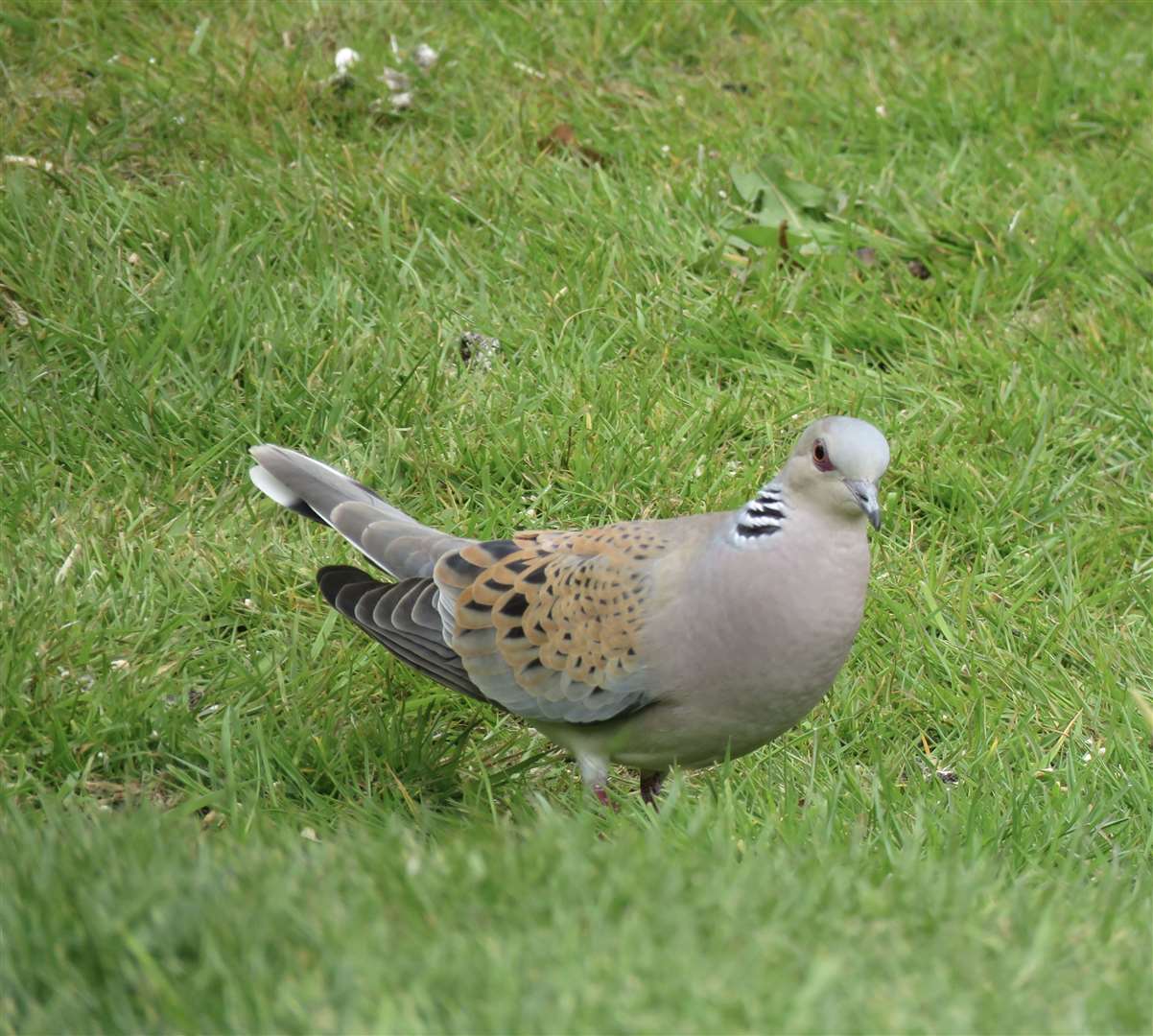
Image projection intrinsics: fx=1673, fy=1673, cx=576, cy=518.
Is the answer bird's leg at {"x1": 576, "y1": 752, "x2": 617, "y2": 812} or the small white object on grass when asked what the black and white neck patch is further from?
the small white object on grass

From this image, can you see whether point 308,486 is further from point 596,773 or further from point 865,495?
point 865,495

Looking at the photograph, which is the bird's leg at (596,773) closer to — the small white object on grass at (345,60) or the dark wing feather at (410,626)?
the dark wing feather at (410,626)

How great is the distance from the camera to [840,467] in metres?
3.31

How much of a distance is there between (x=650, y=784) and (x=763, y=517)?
849mm

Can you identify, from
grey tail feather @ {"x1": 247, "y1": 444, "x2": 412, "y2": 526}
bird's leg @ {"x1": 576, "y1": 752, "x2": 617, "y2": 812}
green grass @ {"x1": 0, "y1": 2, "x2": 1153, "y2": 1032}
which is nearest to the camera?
green grass @ {"x1": 0, "y1": 2, "x2": 1153, "y2": 1032}

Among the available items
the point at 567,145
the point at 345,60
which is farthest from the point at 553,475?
the point at 345,60

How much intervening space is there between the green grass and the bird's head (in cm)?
64

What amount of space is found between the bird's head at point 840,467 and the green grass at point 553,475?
64 cm

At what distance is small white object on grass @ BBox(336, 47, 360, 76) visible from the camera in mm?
5965

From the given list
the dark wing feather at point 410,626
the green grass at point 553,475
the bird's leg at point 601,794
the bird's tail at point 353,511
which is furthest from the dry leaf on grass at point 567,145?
the bird's leg at point 601,794

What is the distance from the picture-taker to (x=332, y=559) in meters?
4.47

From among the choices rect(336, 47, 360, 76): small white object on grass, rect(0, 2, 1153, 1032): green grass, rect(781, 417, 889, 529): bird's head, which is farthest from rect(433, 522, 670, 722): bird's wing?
rect(336, 47, 360, 76): small white object on grass

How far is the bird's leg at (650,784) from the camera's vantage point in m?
3.90

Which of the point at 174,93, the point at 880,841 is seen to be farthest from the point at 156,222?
the point at 880,841
